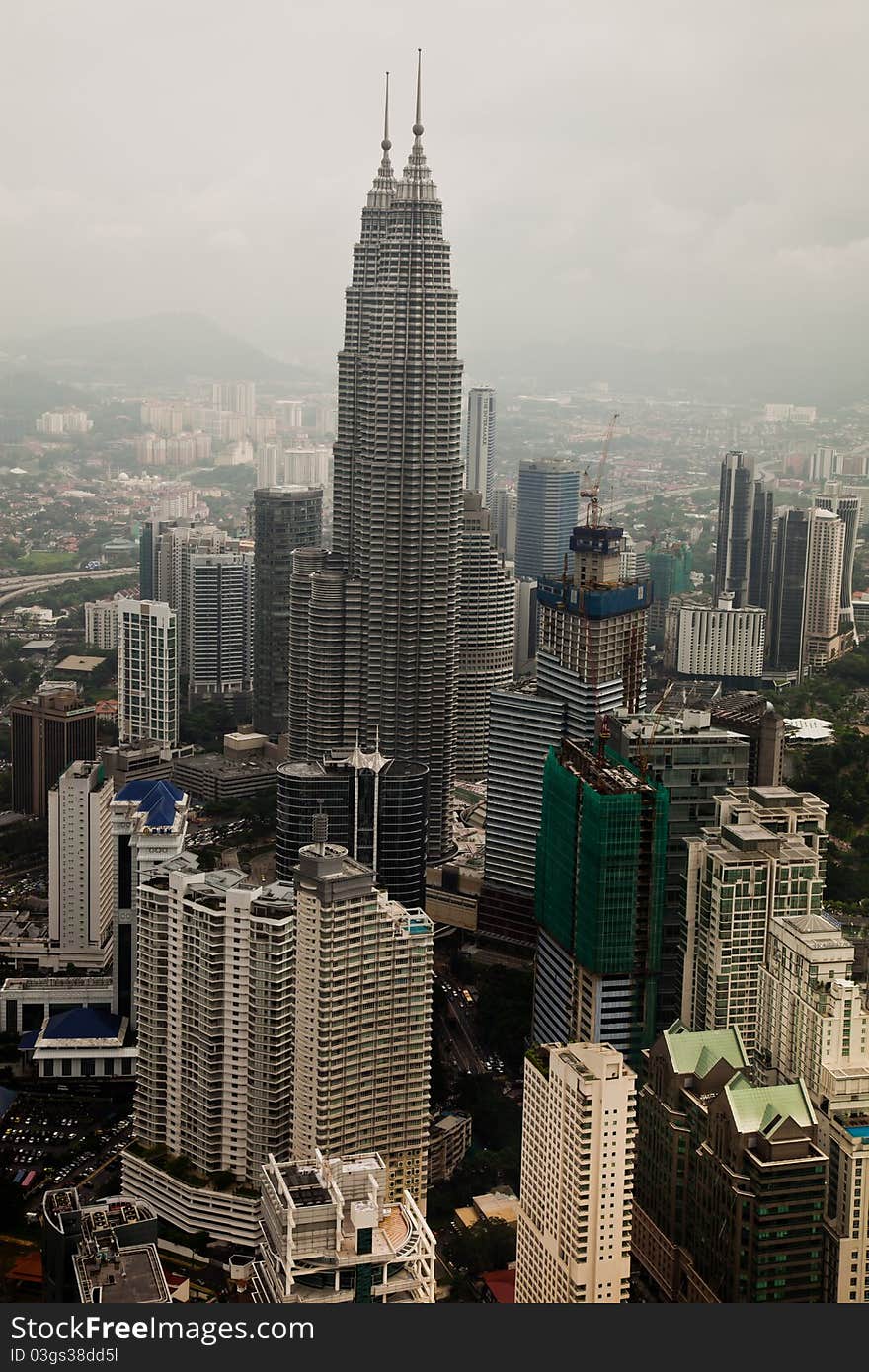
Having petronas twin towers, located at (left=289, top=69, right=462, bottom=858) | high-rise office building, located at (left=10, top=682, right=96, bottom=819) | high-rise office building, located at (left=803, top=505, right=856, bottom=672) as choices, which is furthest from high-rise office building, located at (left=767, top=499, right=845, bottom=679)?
high-rise office building, located at (left=10, top=682, right=96, bottom=819)

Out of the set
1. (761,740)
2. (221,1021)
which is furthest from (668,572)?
(221,1021)

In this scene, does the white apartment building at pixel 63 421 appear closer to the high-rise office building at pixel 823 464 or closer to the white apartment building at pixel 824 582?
the high-rise office building at pixel 823 464

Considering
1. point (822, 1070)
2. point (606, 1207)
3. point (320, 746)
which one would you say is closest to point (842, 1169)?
point (822, 1070)

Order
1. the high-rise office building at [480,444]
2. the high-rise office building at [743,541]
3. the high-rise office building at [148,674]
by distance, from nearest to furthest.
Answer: the high-rise office building at [480,444] < the high-rise office building at [148,674] < the high-rise office building at [743,541]

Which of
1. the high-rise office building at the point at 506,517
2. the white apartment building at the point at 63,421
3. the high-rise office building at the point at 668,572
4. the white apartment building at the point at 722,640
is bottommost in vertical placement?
the white apartment building at the point at 722,640

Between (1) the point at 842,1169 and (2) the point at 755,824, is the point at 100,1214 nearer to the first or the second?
(1) the point at 842,1169

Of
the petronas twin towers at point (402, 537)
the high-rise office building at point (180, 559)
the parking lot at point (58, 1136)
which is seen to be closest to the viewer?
the parking lot at point (58, 1136)

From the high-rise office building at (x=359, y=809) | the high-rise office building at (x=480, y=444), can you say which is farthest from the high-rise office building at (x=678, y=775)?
the high-rise office building at (x=480, y=444)
